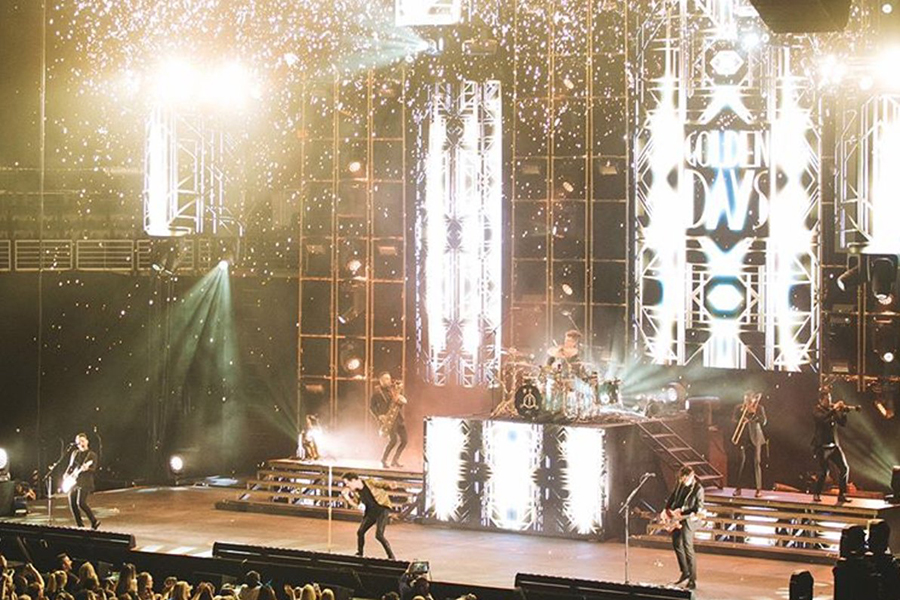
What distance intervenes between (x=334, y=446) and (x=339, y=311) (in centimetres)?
216

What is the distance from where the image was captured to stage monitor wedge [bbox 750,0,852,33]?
10.9m

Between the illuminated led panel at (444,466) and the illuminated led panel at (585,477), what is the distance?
1.55 metres

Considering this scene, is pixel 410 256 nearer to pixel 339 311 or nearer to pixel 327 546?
pixel 339 311

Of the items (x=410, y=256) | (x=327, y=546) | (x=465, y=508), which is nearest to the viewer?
(x=327, y=546)

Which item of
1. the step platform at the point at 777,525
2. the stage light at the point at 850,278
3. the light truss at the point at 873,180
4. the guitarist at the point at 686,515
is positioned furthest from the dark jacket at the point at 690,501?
the light truss at the point at 873,180

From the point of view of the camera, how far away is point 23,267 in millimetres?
26359

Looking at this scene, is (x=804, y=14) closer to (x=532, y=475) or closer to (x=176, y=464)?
(x=532, y=475)

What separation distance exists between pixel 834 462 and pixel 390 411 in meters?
6.75

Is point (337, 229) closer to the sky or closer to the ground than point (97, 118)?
closer to the ground

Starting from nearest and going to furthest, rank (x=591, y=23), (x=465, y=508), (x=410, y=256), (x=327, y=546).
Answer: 1. (x=327, y=546)
2. (x=465, y=508)
3. (x=591, y=23)
4. (x=410, y=256)

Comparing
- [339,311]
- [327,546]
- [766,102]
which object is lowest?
[327,546]

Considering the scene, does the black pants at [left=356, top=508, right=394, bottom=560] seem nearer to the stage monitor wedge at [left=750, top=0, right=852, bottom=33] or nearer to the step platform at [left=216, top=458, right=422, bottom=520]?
the step platform at [left=216, top=458, right=422, bottom=520]

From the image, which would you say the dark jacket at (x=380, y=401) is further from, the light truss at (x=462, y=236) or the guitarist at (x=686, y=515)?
the guitarist at (x=686, y=515)

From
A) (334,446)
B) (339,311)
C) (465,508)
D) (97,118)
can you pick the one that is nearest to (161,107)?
(97,118)
